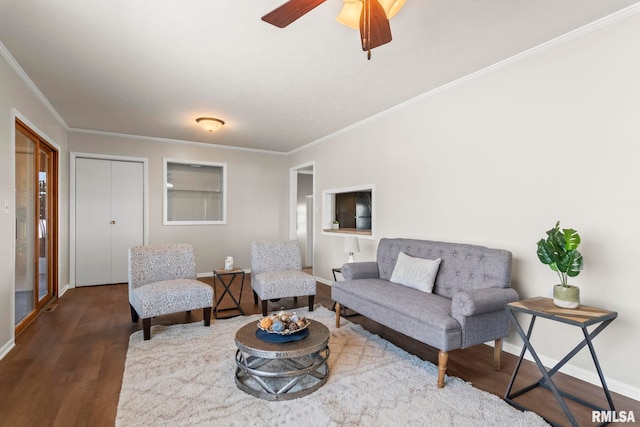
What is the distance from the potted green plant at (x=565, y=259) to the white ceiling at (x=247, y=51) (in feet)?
4.91

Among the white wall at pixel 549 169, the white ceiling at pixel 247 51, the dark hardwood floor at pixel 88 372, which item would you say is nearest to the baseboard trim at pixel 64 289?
the dark hardwood floor at pixel 88 372

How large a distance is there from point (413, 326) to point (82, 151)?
561cm

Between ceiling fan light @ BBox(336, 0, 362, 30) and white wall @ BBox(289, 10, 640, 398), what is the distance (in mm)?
1583

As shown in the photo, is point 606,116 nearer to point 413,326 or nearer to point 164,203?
point 413,326

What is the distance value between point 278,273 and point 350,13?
2.89m

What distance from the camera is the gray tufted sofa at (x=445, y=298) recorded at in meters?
2.27

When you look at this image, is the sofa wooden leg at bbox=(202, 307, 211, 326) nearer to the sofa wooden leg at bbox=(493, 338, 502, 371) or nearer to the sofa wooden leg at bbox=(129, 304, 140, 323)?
the sofa wooden leg at bbox=(129, 304, 140, 323)

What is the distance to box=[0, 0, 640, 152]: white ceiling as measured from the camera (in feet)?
6.96

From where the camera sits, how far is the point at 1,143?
2.64 meters

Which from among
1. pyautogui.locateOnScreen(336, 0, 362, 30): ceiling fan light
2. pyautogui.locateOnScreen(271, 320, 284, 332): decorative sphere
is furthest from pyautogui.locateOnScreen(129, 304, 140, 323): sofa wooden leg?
pyautogui.locateOnScreen(336, 0, 362, 30): ceiling fan light

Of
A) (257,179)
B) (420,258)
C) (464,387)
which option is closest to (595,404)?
(464,387)

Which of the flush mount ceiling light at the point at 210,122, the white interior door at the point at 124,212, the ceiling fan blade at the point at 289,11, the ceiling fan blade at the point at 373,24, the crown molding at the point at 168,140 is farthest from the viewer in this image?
the white interior door at the point at 124,212

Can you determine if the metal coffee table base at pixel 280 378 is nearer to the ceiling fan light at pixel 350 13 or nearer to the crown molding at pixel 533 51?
the ceiling fan light at pixel 350 13

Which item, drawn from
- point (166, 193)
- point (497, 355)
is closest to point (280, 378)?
point (497, 355)
